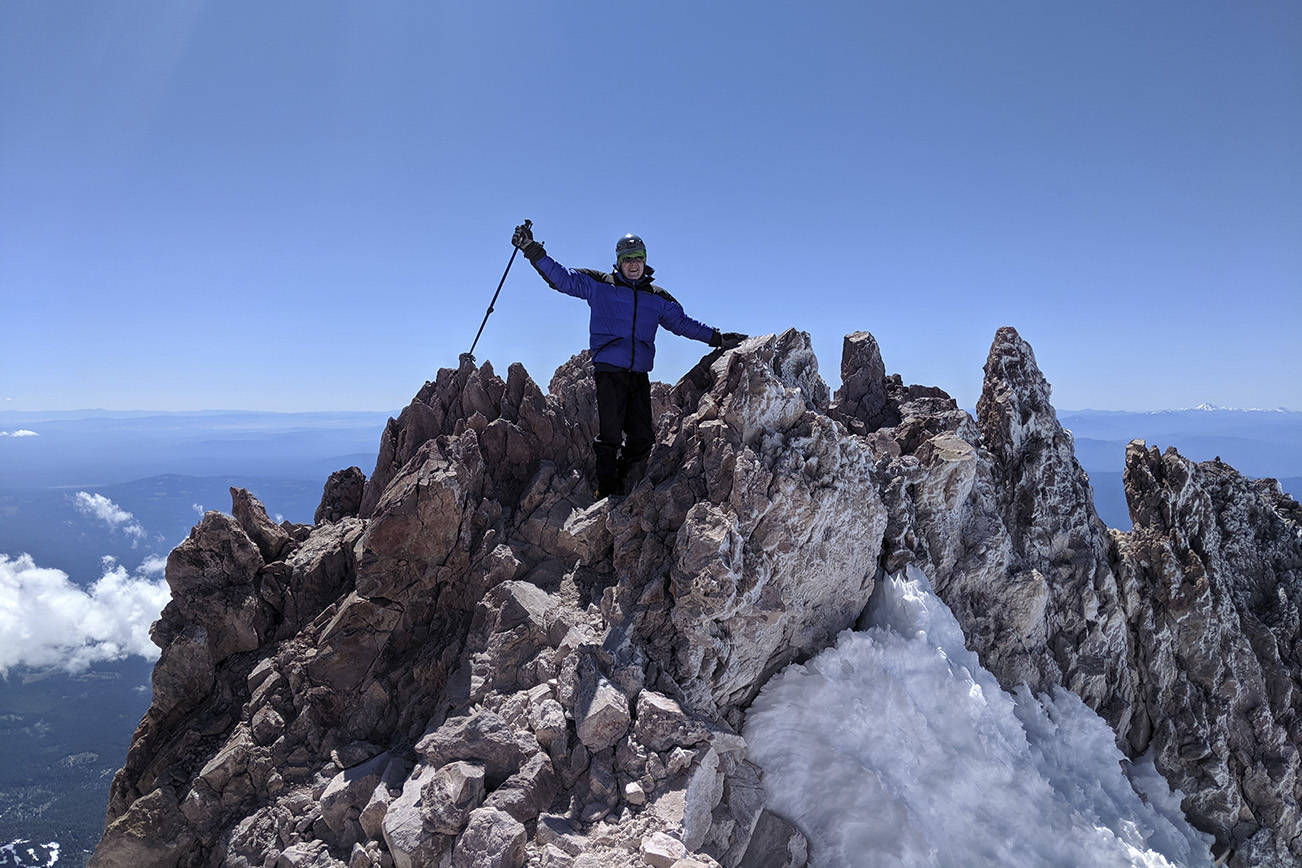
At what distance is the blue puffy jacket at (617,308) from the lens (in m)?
9.86

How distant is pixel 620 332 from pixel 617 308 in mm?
374

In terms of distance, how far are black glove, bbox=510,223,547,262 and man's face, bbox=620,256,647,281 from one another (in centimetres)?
124

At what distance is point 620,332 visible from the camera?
998 centimetres

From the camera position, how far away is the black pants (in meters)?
10.2

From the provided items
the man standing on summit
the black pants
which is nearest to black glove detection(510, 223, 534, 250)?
the man standing on summit

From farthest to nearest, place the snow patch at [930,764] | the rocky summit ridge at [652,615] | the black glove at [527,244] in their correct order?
1. the black glove at [527,244]
2. the snow patch at [930,764]
3. the rocky summit ridge at [652,615]

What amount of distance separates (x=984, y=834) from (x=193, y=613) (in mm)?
11752

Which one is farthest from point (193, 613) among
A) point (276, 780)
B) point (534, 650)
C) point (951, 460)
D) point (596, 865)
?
point (951, 460)

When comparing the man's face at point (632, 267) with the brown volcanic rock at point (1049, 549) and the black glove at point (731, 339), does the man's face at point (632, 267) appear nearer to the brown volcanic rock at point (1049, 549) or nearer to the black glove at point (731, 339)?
the black glove at point (731, 339)

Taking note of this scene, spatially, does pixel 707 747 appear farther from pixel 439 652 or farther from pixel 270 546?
pixel 270 546

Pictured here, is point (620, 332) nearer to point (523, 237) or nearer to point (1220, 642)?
point (523, 237)

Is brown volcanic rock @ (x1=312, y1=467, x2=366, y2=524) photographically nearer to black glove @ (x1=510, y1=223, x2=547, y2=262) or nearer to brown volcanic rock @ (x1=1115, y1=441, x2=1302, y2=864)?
black glove @ (x1=510, y1=223, x2=547, y2=262)

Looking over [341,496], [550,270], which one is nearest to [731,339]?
[550,270]

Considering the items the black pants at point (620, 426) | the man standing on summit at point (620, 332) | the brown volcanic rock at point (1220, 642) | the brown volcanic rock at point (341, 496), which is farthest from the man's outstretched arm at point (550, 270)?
the brown volcanic rock at point (1220, 642)
